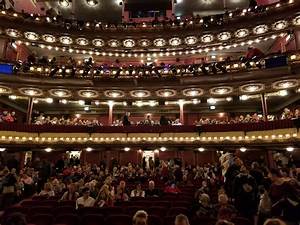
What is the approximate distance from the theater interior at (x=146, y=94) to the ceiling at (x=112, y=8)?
88mm

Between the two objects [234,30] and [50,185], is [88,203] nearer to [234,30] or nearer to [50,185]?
[50,185]

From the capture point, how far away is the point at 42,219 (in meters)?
5.64

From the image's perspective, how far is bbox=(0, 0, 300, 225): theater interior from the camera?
521 inches

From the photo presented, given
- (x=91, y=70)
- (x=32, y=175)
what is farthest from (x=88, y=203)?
(x=91, y=70)

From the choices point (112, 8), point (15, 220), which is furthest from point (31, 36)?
point (15, 220)

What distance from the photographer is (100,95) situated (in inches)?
720

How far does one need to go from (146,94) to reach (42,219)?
1299 cm

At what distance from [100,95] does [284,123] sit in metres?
11.0

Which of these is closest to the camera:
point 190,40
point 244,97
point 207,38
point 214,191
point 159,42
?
point 214,191

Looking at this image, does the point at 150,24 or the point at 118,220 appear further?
the point at 150,24

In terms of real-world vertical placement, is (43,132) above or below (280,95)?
below

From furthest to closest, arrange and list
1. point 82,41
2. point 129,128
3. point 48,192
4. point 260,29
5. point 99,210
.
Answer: point 82,41
point 260,29
point 129,128
point 48,192
point 99,210

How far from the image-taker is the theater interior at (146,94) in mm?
13242

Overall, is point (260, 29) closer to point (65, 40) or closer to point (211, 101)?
point (211, 101)
